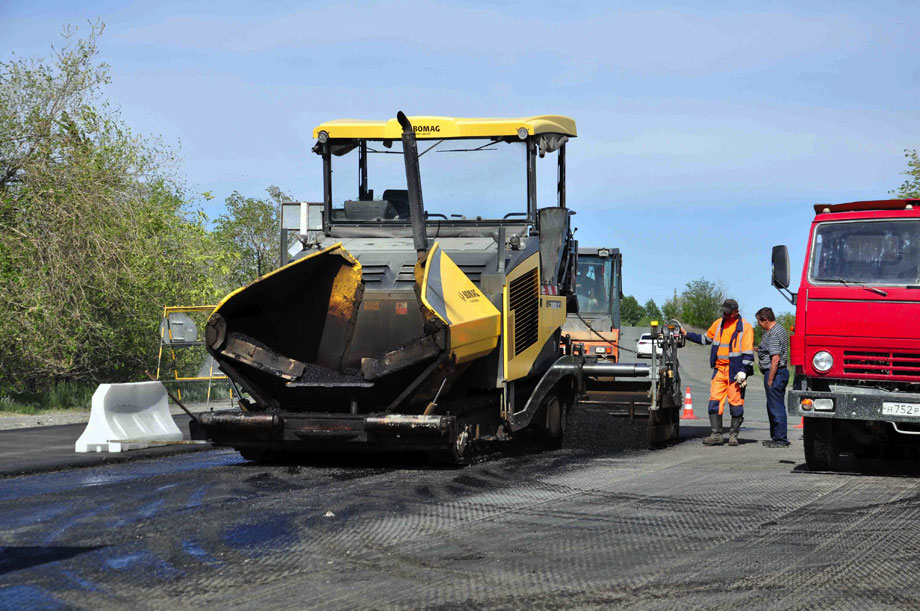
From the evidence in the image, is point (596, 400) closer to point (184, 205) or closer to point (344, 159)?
point (344, 159)

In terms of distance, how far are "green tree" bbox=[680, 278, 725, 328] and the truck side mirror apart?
3510 inches

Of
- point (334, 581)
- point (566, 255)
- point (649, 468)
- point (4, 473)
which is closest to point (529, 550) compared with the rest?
point (334, 581)

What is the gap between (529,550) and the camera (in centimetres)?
587

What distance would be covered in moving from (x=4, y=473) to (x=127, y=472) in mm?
1094

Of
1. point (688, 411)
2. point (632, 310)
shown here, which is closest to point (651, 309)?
point (632, 310)

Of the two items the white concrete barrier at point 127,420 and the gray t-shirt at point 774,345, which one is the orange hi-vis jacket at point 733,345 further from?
the white concrete barrier at point 127,420

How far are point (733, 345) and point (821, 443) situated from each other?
3.44 m

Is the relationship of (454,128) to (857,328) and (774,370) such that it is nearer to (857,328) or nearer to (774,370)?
(857,328)

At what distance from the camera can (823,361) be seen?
31.9ft

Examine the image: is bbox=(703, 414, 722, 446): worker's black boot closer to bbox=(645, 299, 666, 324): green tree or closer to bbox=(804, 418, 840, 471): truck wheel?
bbox=(804, 418, 840, 471): truck wheel

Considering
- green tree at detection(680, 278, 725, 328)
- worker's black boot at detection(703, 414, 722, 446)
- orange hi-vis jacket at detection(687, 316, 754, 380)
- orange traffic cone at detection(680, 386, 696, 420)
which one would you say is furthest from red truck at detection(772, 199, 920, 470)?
green tree at detection(680, 278, 725, 328)

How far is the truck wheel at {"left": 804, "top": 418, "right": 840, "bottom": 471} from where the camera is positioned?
10.1 m

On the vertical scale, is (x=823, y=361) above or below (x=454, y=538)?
above

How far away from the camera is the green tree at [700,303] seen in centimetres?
9975
